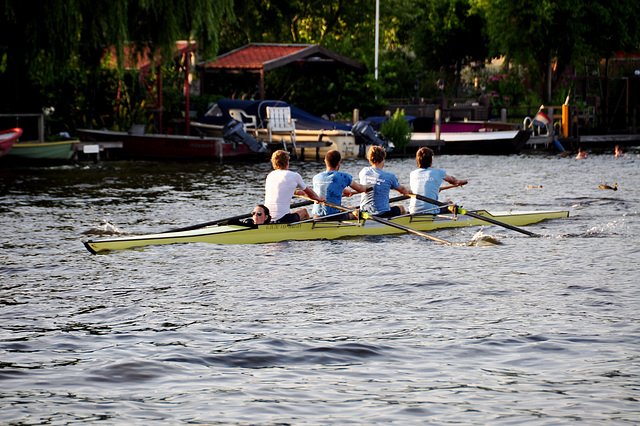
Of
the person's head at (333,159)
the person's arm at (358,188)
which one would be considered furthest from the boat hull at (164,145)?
the person's head at (333,159)

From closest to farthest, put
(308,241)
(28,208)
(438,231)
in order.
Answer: (308,241)
(438,231)
(28,208)

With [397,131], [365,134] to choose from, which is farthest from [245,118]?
[397,131]

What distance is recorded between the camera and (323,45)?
4847cm

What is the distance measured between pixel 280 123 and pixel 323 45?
55.3 feet

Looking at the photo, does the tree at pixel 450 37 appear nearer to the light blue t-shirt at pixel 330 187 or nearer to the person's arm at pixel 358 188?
the person's arm at pixel 358 188

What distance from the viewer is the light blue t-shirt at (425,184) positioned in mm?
13633

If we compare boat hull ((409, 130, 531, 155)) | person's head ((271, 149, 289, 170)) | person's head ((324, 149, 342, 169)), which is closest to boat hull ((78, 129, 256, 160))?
boat hull ((409, 130, 531, 155))

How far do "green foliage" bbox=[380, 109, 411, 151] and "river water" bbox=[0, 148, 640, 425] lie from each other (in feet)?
58.6

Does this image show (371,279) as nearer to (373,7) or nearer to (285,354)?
(285,354)

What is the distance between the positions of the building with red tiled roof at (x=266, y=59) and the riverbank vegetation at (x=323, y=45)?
1.20 meters

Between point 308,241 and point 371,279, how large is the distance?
104 inches

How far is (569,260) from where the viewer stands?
11766mm

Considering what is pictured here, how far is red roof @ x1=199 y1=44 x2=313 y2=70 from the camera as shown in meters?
36.8

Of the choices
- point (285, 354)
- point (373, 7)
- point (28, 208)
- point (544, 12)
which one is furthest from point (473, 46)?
point (285, 354)
